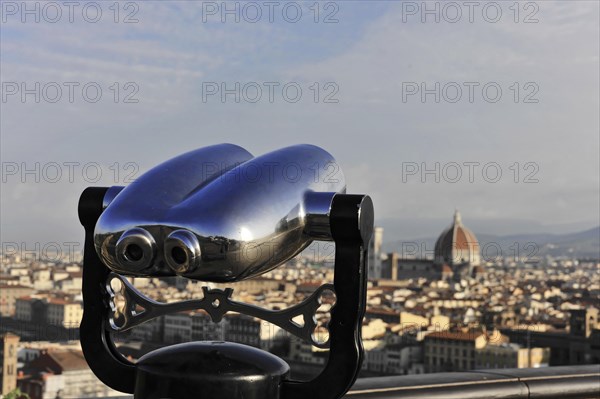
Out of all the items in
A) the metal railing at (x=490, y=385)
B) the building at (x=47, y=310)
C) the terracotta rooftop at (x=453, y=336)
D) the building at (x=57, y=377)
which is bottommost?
the building at (x=57, y=377)

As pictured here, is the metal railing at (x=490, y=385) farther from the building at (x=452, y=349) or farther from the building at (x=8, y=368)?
the building at (x=452, y=349)

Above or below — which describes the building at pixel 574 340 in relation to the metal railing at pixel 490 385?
below

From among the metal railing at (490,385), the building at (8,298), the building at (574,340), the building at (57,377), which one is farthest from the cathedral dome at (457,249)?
the metal railing at (490,385)

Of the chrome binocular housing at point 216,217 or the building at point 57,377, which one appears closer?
the chrome binocular housing at point 216,217

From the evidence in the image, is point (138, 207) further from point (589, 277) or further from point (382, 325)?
point (589, 277)

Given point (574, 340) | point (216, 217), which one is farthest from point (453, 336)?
point (216, 217)

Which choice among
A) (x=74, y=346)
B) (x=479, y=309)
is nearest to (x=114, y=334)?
(x=74, y=346)
